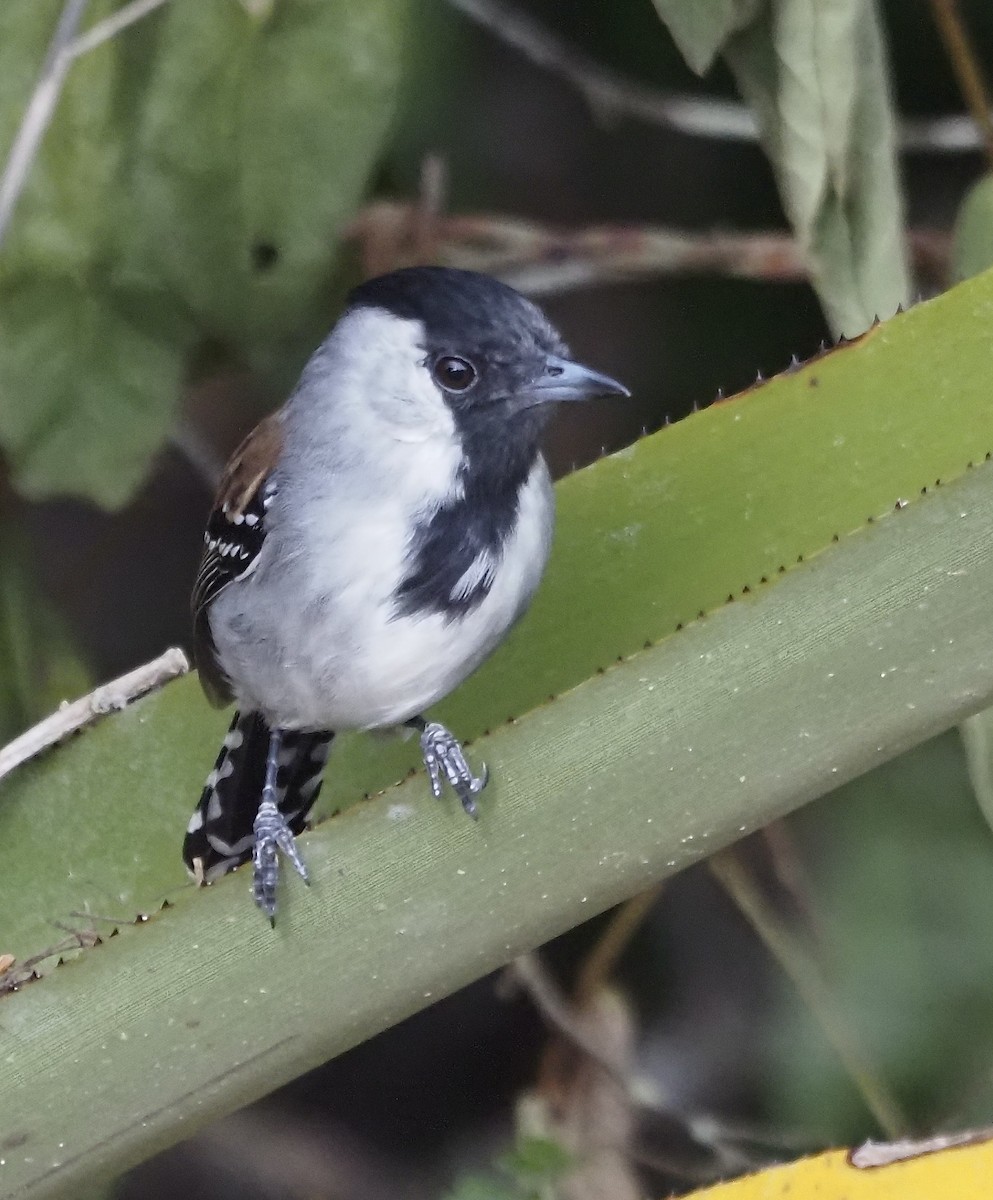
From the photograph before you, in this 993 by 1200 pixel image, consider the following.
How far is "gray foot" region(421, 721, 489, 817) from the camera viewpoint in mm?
1376

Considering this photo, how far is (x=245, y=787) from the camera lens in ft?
7.86

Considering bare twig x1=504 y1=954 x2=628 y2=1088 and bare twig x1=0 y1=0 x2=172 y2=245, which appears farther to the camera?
bare twig x1=504 y1=954 x2=628 y2=1088

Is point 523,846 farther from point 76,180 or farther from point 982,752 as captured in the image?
point 76,180

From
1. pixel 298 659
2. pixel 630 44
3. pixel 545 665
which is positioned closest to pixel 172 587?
pixel 630 44

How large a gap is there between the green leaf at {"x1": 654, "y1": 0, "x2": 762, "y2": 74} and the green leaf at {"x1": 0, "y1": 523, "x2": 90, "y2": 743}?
1337 mm

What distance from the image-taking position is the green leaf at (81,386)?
7.34 ft

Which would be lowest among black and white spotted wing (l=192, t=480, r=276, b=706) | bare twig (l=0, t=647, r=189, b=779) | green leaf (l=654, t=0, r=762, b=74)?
bare twig (l=0, t=647, r=189, b=779)

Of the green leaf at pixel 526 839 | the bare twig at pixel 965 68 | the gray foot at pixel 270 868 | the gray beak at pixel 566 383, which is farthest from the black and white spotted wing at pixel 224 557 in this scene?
the bare twig at pixel 965 68

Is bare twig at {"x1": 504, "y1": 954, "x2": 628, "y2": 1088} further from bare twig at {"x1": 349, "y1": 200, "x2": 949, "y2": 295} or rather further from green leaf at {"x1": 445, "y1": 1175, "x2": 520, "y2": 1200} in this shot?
bare twig at {"x1": 349, "y1": 200, "x2": 949, "y2": 295}

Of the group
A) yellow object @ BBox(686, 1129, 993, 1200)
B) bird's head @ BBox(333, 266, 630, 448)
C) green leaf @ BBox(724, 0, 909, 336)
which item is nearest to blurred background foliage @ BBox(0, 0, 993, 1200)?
green leaf @ BBox(724, 0, 909, 336)

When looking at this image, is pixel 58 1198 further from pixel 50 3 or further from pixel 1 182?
pixel 50 3

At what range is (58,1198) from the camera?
4.43ft

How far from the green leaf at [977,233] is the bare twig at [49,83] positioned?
1.12m

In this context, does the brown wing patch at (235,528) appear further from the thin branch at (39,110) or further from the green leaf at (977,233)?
the green leaf at (977,233)
